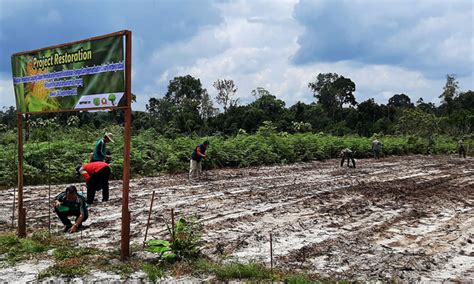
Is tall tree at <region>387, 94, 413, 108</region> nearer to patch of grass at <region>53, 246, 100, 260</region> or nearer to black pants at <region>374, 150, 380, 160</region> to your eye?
black pants at <region>374, 150, 380, 160</region>

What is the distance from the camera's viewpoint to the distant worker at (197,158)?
14.5 meters

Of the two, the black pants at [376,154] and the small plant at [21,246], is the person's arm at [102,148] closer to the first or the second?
the small plant at [21,246]

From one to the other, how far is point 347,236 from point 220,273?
2.87 meters

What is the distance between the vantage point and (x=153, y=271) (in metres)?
4.98

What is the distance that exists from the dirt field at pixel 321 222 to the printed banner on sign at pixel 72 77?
212cm

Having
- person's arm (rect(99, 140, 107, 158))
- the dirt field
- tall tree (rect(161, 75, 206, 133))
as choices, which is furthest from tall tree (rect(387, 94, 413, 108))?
person's arm (rect(99, 140, 107, 158))

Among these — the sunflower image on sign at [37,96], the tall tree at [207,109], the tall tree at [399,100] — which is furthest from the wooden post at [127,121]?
the tall tree at [399,100]

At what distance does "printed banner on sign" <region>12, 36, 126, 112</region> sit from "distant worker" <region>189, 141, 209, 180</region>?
321 inches

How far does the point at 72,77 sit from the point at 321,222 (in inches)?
195

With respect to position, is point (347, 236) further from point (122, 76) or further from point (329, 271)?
point (122, 76)

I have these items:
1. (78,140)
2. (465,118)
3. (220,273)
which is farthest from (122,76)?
(465,118)

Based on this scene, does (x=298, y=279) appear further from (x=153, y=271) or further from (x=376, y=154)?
(x=376, y=154)

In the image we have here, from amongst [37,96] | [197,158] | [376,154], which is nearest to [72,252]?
[37,96]

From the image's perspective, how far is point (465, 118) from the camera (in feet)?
139
